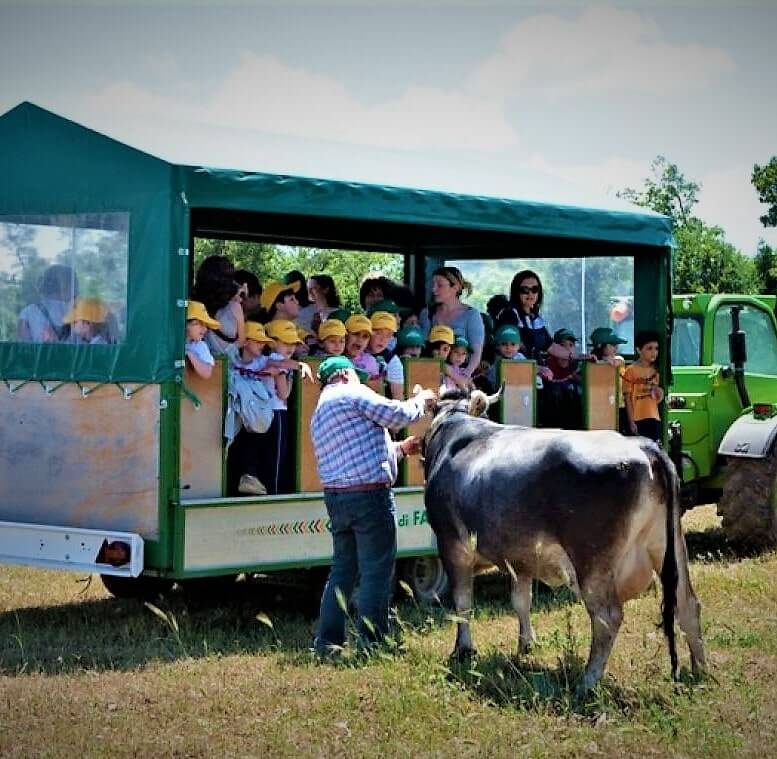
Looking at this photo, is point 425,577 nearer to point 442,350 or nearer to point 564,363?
point 442,350

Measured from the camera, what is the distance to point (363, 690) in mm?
7617

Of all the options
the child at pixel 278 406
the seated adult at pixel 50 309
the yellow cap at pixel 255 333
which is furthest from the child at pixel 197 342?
the seated adult at pixel 50 309

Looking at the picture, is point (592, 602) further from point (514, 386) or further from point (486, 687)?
point (514, 386)

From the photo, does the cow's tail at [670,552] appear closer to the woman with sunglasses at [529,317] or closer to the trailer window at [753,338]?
the woman with sunglasses at [529,317]

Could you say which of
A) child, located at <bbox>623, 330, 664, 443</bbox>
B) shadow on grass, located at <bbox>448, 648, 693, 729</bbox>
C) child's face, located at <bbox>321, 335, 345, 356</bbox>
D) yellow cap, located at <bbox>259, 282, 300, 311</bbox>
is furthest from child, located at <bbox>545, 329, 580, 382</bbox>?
shadow on grass, located at <bbox>448, 648, 693, 729</bbox>

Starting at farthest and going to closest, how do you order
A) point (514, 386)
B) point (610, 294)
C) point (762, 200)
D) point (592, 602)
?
point (762, 200) → point (610, 294) → point (514, 386) → point (592, 602)

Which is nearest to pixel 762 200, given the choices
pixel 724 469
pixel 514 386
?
pixel 724 469

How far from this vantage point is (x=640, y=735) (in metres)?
6.79

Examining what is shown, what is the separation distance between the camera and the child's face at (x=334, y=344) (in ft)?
32.4

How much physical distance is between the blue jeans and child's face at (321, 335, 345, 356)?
5.03ft

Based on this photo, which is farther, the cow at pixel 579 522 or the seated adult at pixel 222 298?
the seated adult at pixel 222 298

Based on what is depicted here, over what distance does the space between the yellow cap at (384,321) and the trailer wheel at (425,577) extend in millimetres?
1656

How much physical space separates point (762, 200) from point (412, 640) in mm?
31286

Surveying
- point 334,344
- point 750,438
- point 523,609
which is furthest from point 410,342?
point 750,438
